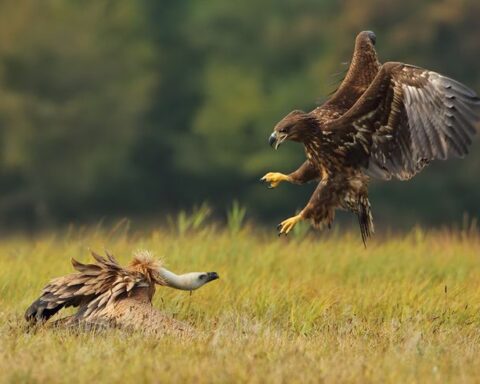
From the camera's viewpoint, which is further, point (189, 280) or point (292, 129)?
point (292, 129)

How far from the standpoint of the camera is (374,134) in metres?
10.3

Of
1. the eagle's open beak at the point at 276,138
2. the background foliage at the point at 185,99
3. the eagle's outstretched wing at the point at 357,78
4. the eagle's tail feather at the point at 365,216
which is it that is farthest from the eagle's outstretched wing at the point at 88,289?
the background foliage at the point at 185,99

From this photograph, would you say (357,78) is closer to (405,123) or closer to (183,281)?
(405,123)

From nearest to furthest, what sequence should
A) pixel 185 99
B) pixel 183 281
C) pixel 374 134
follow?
pixel 183 281 < pixel 374 134 < pixel 185 99

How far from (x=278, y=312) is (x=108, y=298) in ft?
5.25

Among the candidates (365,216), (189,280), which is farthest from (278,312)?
(365,216)

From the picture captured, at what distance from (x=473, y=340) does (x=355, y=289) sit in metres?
2.11

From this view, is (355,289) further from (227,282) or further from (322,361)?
(322,361)

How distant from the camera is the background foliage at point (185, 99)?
39844mm

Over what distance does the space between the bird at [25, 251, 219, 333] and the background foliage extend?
94.5 ft

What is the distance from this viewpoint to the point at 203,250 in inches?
468

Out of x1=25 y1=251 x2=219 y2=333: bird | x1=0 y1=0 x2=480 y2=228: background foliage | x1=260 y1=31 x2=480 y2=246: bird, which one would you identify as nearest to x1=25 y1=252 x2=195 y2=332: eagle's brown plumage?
x1=25 y1=251 x2=219 y2=333: bird

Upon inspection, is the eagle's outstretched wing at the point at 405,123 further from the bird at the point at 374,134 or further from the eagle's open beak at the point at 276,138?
the eagle's open beak at the point at 276,138

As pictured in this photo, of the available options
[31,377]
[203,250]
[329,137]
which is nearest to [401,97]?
[329,137]
